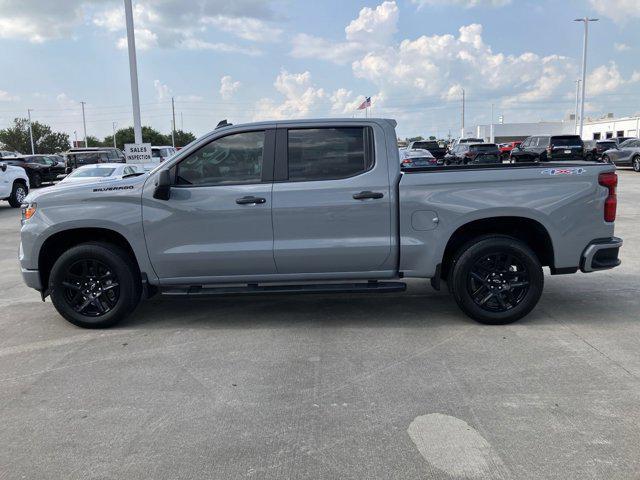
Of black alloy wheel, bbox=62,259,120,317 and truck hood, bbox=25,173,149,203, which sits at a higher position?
truck hood, bbox=25,173,149,203

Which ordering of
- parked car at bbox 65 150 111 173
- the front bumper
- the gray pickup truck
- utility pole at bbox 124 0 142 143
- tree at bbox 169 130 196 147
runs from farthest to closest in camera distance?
tree at bbox 169 130 196 147, parked car at bbox 65 150 111 173, utility pole at bbox 124 0 142 143, the front bumper, the gray pickup truck

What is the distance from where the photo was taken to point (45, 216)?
17.3 feet

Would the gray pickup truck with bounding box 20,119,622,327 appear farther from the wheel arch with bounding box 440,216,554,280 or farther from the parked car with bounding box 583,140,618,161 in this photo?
the parked car with bounding box 583,140,618,161

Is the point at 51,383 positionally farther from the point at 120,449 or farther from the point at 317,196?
the point at 317,196

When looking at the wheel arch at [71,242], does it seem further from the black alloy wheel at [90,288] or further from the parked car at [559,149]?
the parked car at [559,149]

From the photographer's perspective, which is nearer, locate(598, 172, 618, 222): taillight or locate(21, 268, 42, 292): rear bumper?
locate(598, 172, 618, 222): taillight

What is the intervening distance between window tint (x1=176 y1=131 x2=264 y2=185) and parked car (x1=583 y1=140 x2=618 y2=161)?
28779 millimetres

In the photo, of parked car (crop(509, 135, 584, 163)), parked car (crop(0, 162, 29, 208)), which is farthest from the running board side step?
parked car (crop(509, 135, 584, 163))

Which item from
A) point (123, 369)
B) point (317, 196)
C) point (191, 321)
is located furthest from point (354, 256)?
point (123, 369)

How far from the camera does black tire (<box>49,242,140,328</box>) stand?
527 centimetres

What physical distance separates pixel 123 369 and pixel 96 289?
127 centimetres

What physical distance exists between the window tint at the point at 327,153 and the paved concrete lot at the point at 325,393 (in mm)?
1504

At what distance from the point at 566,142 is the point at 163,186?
2732 cm

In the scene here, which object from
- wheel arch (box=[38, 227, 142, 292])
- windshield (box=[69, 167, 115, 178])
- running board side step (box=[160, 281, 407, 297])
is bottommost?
running board side step (box=[160, 281, 407, 297])
